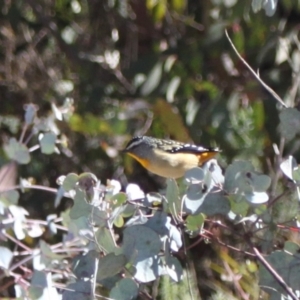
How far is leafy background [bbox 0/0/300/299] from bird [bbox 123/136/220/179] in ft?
0.35

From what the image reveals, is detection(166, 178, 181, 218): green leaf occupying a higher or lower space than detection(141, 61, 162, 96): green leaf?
higher

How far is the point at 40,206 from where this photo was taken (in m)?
4.00

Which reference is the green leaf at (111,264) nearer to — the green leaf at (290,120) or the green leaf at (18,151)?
the green leaf at (290,120)

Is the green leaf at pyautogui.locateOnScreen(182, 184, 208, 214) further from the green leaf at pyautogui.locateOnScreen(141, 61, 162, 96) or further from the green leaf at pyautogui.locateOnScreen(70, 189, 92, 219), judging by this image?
the green leaf at pyautogui.locateOnScreen(141, 61, 162, 96)

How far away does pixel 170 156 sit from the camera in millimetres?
2787

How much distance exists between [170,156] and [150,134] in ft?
2.86

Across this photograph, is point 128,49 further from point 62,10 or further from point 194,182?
point 194,182

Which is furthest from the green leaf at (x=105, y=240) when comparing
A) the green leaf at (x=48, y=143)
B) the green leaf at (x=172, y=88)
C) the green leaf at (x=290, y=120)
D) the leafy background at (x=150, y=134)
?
the green leaf at (x=172, y=88)

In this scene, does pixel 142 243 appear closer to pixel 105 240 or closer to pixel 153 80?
pixel 105 240

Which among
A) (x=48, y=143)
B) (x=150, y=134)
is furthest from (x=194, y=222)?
(x=150, y=134)

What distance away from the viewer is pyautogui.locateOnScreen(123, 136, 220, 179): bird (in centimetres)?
271

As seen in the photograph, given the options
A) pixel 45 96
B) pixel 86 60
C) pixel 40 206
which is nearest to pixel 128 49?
pixel 86 60

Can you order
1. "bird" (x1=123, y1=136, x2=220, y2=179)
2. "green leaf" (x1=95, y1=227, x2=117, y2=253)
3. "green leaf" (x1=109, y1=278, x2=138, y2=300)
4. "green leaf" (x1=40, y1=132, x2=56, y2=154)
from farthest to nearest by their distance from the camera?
"bird" (x1=123, y1=136, x2=220, y2=179), "green leaf" (x1=40, y1=132, x2=56, y2=154), "green leaf" (x1=95, y1=227, x2=117, y2=253), "green leaf" (x1=109, y1=278, x2=138, y2=300)

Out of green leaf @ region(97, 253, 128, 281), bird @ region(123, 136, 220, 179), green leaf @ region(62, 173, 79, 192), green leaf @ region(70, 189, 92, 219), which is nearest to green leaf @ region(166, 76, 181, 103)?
bird @ region(123, 136, 220, 179)
